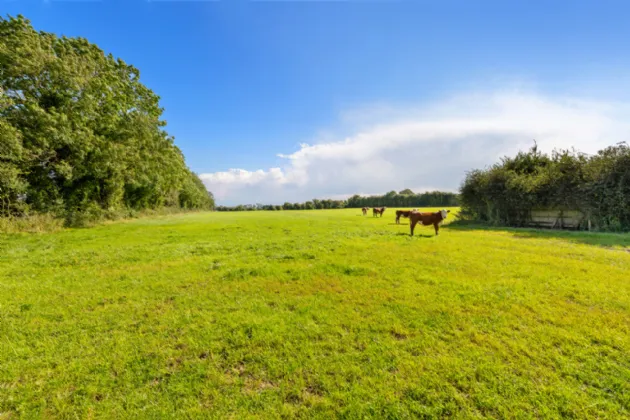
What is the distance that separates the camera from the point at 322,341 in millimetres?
3670

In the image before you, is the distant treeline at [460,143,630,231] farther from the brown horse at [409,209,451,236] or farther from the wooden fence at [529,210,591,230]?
the brown horse at [409,209,451,236]

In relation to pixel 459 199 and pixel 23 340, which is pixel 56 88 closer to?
pixel 23 340

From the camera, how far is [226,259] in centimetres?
874

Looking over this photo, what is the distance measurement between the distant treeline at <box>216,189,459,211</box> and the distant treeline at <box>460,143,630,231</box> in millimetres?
39504

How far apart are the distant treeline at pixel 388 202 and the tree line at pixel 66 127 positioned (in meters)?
60.0

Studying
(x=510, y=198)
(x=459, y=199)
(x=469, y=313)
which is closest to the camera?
(x=469, y=313)

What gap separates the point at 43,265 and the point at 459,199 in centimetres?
2561

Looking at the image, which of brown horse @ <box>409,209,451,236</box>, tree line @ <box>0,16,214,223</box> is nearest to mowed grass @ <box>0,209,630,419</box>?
brown horse @ <box>409,209,451,236</box>

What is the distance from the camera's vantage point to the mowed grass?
2.60 meters

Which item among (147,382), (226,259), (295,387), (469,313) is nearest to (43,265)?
(226,259)

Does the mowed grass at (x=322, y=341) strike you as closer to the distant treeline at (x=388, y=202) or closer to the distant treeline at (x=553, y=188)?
the distant treeline at (x=553, y=188)

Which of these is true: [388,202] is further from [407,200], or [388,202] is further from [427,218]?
[427,218]

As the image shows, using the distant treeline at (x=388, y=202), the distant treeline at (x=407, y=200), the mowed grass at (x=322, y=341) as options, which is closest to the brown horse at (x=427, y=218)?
the mowed grass at (x=322, y=341)

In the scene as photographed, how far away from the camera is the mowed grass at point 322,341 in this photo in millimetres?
2602
